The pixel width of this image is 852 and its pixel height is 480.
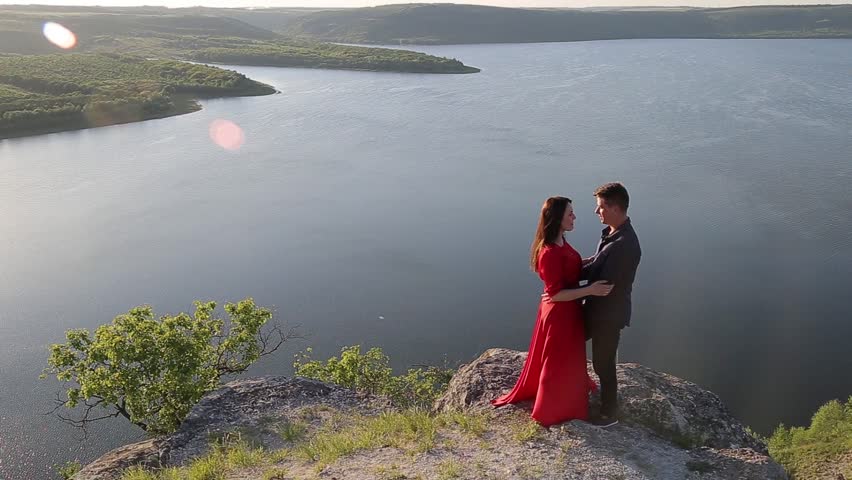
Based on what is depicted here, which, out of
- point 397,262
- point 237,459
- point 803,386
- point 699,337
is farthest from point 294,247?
point 237,459

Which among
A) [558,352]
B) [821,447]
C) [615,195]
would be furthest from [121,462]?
[821,447]

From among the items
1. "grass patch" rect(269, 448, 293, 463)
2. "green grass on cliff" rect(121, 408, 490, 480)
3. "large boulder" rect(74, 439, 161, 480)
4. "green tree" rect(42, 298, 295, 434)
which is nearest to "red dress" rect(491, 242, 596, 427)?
"green grass on cliff" rect(121, 408, 490, 480)

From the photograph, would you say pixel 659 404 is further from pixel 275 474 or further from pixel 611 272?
pixel 275 474

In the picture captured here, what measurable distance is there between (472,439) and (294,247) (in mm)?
24663

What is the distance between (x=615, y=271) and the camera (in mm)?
6293

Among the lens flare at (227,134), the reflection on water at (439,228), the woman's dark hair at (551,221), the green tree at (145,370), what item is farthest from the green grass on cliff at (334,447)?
the lens flare at (227,134)

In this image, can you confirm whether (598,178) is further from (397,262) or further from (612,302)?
(612,302)

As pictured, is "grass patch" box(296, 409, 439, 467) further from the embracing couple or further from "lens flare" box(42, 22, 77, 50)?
"lens flare" box(42, 22, 77, 50)

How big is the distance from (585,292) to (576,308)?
603 mm

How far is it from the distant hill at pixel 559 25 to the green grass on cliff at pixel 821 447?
5555 inches

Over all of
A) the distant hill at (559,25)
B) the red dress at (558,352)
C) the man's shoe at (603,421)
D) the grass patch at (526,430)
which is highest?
the distant hill at (559,25)

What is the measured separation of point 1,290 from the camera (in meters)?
26.5

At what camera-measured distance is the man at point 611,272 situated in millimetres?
6266

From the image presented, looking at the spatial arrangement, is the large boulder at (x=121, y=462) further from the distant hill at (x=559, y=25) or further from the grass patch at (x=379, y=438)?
the distant hill at (x=559, y=25)
